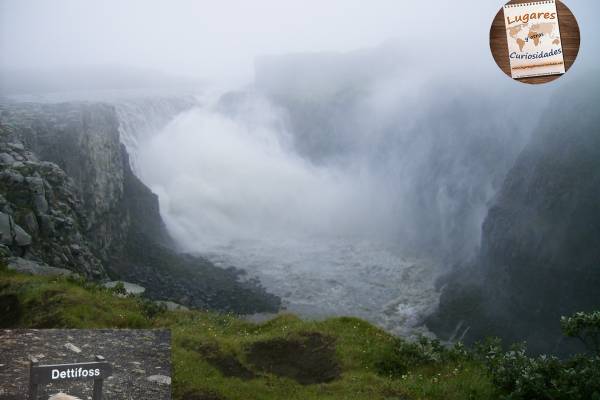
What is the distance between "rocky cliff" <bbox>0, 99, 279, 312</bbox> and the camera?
18609mm

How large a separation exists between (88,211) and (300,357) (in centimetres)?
1932

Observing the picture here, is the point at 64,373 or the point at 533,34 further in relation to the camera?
the point at 533,34

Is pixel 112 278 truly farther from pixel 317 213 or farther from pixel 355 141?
pixel 355 141

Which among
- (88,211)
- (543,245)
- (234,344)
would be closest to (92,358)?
(234,344)

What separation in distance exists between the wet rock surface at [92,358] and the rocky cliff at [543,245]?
73.8 ft

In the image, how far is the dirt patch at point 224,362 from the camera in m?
10.6

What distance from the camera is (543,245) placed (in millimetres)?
27844

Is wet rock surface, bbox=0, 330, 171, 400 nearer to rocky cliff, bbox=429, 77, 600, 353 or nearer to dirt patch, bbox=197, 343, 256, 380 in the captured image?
dirt patch, bbox=197, 343, 256, 380

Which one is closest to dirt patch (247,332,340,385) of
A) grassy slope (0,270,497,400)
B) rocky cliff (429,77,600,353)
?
grassy slope (0,270,497,400)

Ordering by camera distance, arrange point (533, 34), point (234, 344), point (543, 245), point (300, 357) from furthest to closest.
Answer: point (543, 245) < point (234, 344) < point (300, 357) < point (533, 34)

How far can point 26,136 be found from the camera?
2470cm

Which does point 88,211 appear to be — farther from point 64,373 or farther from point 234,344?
point 64,373

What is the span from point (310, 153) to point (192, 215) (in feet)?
79.8

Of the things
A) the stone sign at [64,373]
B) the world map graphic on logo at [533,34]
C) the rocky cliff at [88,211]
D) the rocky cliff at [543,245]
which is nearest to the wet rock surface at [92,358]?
the stone sign at [64,373]
